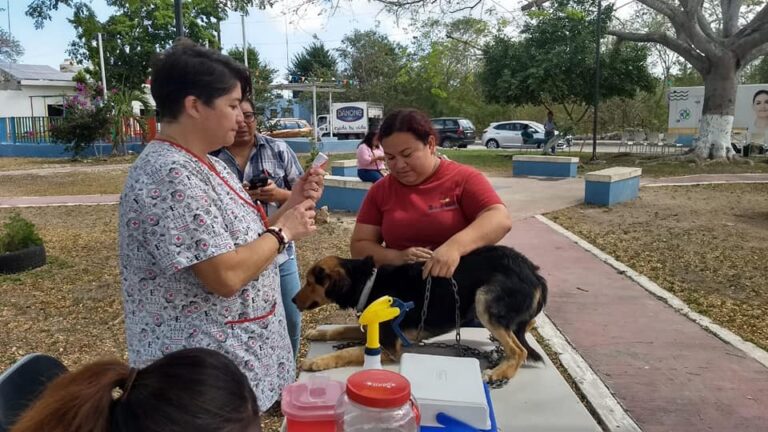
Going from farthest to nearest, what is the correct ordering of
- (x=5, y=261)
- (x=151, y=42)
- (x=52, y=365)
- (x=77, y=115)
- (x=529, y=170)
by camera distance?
(x=151, y=42), (x=77, y=115), (x=529, y=170), (x=5, y=261), (x=52, y=365)

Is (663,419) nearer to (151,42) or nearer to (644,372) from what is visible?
(644,372)

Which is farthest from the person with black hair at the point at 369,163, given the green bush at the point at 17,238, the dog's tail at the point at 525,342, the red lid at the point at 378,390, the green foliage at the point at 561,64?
the green foliage at the point at 561,64

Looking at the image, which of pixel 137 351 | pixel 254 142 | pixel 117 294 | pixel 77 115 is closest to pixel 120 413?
pixel 137 351

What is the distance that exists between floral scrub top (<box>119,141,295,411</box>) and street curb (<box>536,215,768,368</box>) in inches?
144

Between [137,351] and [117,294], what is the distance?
4.36 metres

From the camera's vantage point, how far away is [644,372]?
3.81 metres

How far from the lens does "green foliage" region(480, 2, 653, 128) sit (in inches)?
851

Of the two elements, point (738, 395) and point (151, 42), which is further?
point (151, 42)

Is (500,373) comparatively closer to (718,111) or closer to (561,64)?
(718,111)

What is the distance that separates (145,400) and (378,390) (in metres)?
0.53

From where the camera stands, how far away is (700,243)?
7586 mm

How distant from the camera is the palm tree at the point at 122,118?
834 inches

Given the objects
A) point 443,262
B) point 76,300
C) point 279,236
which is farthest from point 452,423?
point 76,300

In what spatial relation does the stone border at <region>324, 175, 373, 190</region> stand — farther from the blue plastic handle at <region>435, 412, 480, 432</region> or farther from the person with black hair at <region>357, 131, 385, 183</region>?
the blue plastic handle at <region>435, 412, 480, 432</region>
